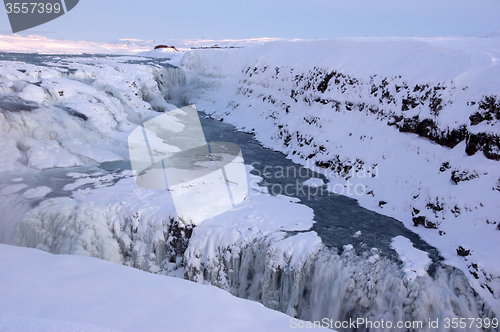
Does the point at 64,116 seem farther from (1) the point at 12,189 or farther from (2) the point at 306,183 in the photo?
(2) the point at 306,183

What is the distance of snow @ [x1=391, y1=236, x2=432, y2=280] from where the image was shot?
5.78m

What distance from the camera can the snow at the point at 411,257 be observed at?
578cm

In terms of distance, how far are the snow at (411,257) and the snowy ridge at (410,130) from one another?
1.55ft

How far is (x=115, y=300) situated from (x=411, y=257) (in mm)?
5347

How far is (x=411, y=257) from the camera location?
20.5 feet

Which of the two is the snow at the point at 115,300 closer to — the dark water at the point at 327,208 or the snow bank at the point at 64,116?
the dark water at the point at 327,208

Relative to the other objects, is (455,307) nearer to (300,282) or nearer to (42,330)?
(300,282)

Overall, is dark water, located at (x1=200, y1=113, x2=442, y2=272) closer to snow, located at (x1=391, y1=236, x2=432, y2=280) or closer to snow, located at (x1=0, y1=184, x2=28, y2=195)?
snow, located at (x1=391, y1=236, x2=432, y2=280)

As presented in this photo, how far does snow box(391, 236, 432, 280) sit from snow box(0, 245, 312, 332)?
3633mm

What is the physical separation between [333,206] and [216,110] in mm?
13872

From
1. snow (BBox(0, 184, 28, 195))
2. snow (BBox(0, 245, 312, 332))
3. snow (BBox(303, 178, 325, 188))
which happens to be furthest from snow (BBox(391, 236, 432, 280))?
snow (BBox(0, 184, 28, 195))

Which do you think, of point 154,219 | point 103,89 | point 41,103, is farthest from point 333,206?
point 103,89

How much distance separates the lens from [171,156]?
11.5 metres

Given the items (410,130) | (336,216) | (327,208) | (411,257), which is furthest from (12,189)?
(410,130)
